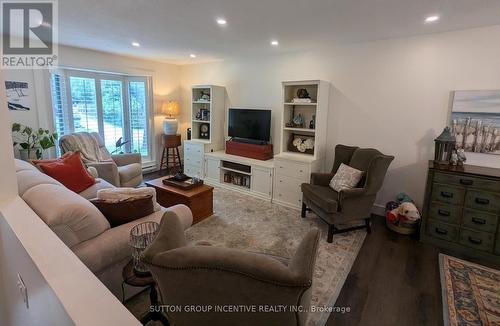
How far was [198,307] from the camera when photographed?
47.1 inches

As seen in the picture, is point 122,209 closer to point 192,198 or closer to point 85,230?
point 85,230

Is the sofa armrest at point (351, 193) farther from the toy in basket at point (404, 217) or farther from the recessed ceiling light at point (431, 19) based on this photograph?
the recessed ceiling light at point (431, 19)

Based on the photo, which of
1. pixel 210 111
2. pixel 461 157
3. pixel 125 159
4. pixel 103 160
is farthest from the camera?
pixel 210 111

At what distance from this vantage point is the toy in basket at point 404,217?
10.6ft

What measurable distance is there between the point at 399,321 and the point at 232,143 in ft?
12.1

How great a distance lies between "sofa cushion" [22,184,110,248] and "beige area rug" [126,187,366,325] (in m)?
0.71

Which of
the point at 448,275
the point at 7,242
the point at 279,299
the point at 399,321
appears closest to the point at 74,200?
the point at 7,242

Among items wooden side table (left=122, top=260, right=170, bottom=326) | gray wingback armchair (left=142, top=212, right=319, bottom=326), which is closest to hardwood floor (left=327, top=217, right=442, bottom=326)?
gray wingback armchair (left=142, top=212, right=319, bottom=326)

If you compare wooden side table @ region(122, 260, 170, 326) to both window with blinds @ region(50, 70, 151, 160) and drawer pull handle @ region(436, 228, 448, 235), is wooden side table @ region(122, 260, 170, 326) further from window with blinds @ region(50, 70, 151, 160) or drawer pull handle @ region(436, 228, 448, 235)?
window with blinds @ region(50, 70, 151, 160)

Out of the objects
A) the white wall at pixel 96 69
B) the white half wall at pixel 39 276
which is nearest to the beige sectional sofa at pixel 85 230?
the white half wall at pixel 39 276

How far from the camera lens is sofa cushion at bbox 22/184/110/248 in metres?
1.64

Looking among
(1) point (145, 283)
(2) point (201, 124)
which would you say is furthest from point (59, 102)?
(1) point (145, 283)

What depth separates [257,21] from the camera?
288cm

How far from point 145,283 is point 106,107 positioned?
15.3ft
